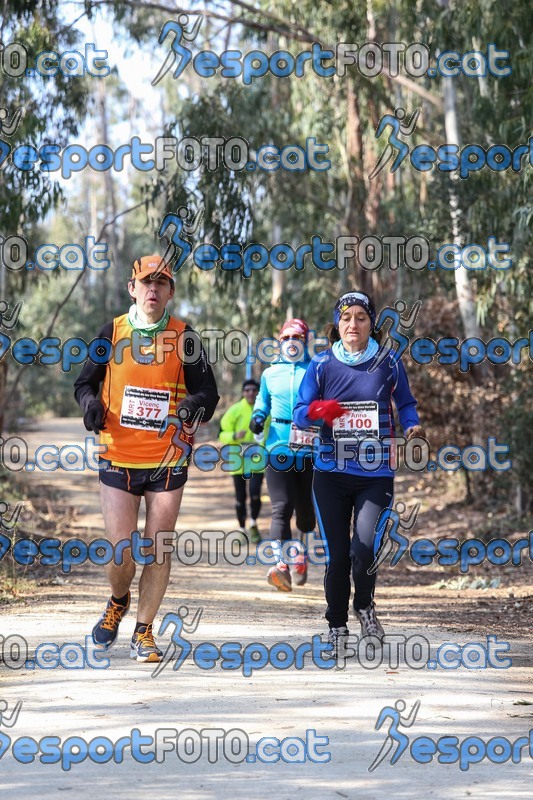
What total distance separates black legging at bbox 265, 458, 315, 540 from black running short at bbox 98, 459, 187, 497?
337 centimetres

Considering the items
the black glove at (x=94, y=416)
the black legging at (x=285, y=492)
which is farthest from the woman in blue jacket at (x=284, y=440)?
the black glove at (x=94, y=416)

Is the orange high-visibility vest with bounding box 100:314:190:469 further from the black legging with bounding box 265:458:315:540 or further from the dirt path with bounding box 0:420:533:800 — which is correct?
the black legging with bounding box 265:458:315:540

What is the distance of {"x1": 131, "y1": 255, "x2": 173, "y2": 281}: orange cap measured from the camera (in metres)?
6.62

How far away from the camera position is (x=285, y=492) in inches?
396

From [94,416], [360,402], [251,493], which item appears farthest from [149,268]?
[251,493]

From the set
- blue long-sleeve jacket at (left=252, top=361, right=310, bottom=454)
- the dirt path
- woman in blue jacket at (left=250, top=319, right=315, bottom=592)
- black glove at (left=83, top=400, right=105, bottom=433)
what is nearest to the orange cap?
black glove at (left=83, top=400, right=105, bottom=433)

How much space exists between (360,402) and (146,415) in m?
1.20

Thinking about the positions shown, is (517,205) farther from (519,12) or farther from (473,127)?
(473,127)

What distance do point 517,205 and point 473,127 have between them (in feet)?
15.9

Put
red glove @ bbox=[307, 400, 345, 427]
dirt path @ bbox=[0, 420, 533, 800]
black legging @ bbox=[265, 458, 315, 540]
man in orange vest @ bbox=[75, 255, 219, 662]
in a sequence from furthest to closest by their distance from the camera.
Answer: black legging @ bbox=[265, 458, 315, 540] < red glove @ bbox=[307, 400, 345, 427] < man in orange vest @ bbox=[75, 255, 219, 662] < dirt path @ bbox=[0, 420, 533, 800]

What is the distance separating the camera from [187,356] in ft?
22.0

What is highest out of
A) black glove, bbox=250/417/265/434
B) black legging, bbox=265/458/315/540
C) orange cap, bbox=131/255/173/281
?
orange cap, bbox=131/255/173/281

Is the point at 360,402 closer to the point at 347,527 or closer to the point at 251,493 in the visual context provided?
the point at 347,527

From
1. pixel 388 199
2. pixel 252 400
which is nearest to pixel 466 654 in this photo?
pixel 252 400
